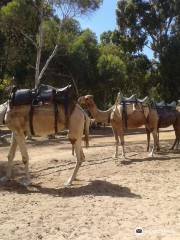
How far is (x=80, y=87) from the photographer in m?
37.7

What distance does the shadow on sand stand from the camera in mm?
10172

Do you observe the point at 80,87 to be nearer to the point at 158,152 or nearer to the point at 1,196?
the point at 158,152

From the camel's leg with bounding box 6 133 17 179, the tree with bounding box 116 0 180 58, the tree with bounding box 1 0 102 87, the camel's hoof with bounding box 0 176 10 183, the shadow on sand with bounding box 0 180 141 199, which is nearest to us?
the shadow on sand with bounding box 0 180 141 199

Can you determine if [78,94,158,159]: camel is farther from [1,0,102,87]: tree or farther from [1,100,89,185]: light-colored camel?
[1,0,102,87]: tree

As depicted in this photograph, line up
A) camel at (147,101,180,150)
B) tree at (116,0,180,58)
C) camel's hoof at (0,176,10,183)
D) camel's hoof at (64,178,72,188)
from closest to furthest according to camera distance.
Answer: camel's hoof at (64,178,72,188) → camel's hoof at (0,176,10,183) → camel at (147,101,180,150) → tree at (116,0,180,58)

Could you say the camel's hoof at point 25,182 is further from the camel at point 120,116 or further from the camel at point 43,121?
the camel at point 120,116

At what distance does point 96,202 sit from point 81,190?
132 centimetres

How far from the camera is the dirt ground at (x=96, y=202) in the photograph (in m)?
7.34

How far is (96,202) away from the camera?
9.35 metres

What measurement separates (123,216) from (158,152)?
966cm

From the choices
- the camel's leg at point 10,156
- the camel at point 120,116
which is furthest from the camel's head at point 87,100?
the camel's leg at point 10,156

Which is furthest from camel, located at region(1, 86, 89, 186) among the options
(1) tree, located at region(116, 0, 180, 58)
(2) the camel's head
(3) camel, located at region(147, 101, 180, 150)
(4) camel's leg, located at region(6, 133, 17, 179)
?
(1) tree, located at region(116, 0, 180, 58)

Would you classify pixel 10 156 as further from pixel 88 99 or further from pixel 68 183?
Result: pixel 88 99

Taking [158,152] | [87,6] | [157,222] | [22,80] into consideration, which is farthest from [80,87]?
[157,222]
